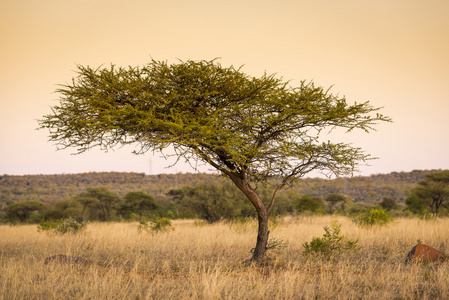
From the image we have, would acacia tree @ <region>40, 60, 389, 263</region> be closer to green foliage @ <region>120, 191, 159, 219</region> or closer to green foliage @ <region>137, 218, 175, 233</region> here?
green foliage @ <region>137, 218, 175, 233</region>

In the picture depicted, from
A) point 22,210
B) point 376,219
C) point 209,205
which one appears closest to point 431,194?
point 376,219

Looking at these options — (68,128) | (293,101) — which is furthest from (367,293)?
(68,128)

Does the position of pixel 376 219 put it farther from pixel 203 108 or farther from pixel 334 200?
pixel 334 200

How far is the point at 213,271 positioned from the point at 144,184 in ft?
A: 239

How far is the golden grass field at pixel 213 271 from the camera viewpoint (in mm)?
6188

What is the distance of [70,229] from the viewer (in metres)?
14.9

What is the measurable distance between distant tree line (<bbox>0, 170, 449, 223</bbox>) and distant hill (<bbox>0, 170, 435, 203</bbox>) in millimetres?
12969

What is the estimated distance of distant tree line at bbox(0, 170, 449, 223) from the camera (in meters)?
24.9

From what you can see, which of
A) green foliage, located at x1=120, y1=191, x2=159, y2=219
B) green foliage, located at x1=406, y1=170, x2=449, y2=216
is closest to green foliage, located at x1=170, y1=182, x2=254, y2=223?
green foliage, located at x1=120, y1=191, x2=159, y2=219

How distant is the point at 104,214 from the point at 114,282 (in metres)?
34.4

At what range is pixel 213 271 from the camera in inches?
328

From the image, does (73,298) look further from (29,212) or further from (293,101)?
(29,212)

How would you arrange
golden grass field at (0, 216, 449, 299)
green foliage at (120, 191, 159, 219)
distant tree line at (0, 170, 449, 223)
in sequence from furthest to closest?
1. green foliage at (120, 191, 159, 219)
2. distant tree line at (0, 170, 449, 223)
3. golden grass field at (0, 216, 449, 299)

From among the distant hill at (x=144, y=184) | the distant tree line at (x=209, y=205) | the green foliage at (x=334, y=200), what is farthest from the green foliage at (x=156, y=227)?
the distant hill at (x=144, y=184)
